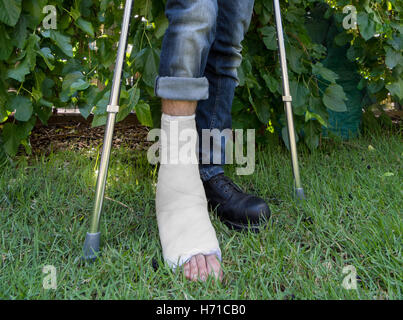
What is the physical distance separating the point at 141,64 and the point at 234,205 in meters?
0.56

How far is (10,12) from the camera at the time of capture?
114 centimetres

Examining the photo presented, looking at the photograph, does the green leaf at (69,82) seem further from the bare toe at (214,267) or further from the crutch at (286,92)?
the bare toe at (214,267)

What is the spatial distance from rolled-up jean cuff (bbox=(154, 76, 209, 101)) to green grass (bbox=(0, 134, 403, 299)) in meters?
0.34

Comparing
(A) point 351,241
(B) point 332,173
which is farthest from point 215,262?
(B) point 332,173

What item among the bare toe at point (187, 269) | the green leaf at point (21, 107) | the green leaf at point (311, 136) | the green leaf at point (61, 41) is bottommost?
the green leaf at point (311, 136)

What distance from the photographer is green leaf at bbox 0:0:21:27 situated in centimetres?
114

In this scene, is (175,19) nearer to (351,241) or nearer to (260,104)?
(351,241)

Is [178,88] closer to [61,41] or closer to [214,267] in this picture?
[214,267]

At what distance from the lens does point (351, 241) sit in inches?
33.2

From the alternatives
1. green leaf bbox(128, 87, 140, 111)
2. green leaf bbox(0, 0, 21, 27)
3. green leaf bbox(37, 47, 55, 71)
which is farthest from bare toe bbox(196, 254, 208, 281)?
green leaf bbox(0, 0, 21, 27)

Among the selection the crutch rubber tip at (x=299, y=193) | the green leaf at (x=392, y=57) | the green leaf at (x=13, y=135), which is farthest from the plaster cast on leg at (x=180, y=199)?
the green leaf at (x=392, y=57)

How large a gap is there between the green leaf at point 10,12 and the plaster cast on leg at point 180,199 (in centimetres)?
70

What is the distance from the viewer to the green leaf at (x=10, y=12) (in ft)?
3.73
